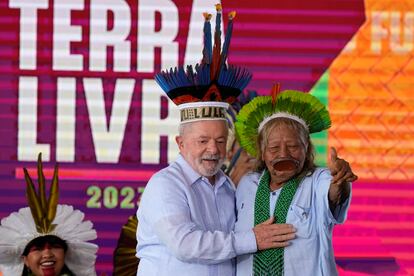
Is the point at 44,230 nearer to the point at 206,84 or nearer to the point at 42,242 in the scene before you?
the point at 42,242

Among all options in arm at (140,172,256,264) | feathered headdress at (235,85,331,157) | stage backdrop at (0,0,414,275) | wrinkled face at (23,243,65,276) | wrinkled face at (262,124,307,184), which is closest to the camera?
arm at (140,172,256,264)

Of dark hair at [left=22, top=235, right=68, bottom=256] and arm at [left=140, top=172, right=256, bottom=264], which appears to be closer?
arm at [left=140, top=172, right=256, bottom=264]

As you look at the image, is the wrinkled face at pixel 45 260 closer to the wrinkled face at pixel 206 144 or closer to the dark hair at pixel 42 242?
the dark hair at pixel 42 242

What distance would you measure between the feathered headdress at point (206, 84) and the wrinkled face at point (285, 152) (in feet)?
0.91

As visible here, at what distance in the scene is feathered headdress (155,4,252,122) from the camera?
4676mm

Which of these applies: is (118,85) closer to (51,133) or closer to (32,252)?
(51,133)

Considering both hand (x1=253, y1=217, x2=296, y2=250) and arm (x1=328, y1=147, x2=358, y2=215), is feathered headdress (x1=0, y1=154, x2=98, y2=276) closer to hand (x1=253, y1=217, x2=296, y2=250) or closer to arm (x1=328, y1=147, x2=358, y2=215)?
hand (x1=253, y1=217, x2=296, y2=250)

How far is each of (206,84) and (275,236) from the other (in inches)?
30.3

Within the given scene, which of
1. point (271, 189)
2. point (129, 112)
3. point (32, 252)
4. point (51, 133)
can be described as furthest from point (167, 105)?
point (271, 189)

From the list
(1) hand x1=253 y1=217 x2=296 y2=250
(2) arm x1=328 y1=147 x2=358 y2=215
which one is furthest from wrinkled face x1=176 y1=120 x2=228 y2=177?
(2) arm x1=328 y1=147 x2=358 y2=215

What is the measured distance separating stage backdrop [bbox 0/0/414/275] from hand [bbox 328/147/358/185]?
228 centimetres

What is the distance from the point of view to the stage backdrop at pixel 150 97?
6.59 metres

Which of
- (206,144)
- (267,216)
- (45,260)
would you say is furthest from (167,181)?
(45,260)

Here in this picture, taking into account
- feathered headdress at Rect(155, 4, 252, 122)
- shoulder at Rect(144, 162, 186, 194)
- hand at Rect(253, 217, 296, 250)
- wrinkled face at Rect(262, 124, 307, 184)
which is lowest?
hand at Rect(253, 217, 296, 250)
